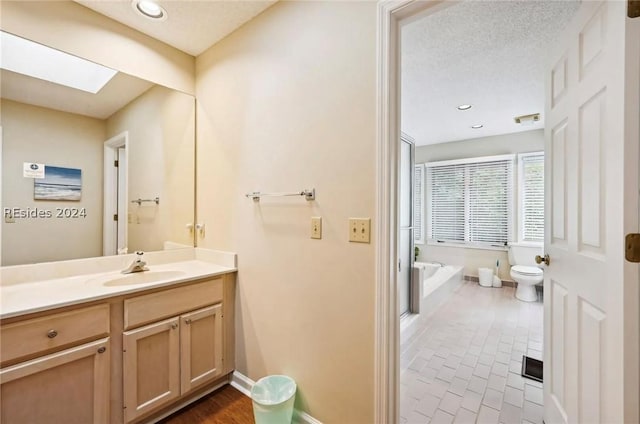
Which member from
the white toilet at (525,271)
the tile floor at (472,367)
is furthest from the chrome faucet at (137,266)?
the white toilet at (525,271)

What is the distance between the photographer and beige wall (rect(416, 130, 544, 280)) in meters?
4.27

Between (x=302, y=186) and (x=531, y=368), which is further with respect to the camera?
(x=531, y=368)

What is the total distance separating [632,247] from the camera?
0.85m

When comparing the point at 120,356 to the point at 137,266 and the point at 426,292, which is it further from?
the point at 426,292

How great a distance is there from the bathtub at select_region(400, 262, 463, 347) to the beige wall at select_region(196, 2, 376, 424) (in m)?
1.47

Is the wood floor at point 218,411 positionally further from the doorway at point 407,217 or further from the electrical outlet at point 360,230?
the doorway at point 407,217

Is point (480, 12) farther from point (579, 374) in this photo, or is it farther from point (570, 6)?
point (579, 374)

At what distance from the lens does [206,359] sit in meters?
1.82

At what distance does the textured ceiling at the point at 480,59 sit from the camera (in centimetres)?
177

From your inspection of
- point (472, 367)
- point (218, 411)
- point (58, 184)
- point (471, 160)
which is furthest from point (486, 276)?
point (58, 184)

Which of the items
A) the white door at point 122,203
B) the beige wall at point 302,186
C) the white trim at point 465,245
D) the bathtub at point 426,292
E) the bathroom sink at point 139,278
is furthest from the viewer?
the white trim at point 465,245

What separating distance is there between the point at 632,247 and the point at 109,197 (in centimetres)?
265

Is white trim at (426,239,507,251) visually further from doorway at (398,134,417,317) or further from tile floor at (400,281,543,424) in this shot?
doorway at (398,134,417,317)

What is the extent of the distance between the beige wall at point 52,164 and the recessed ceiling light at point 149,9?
755 mm
